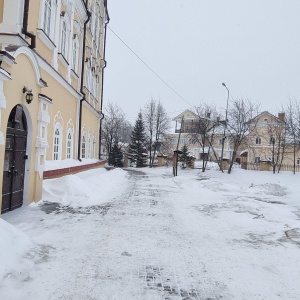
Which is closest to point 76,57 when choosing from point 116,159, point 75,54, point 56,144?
point 75,54

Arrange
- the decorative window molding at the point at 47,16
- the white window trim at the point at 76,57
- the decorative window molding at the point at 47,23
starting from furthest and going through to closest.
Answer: the white window trim at the point at 76,57 < the decorative window molding at the point at 47,16 < the decorative window molding at the point at 47,23

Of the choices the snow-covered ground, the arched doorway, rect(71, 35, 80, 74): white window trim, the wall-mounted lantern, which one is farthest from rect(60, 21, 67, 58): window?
the snow-covered ground

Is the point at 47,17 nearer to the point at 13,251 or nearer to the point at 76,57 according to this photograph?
the point at 76,57

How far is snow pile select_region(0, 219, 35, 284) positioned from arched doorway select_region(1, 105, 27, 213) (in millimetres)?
2305

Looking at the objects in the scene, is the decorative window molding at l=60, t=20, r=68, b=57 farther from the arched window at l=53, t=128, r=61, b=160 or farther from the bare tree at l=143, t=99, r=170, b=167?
the bare tree at l=143, t=99, r=170, b=167

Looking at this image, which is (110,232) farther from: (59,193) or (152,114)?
(152,114)

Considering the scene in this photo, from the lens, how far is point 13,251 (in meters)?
4.03

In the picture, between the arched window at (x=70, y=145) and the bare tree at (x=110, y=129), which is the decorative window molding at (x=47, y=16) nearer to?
the arched window at (x=70, y=145)

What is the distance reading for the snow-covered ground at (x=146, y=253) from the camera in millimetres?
3402

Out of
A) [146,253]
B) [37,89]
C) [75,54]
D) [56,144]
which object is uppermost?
[75,54]

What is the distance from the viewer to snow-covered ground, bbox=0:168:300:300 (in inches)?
134

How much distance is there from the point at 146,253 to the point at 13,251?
184cm

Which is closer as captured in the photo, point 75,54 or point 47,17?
point 47,17

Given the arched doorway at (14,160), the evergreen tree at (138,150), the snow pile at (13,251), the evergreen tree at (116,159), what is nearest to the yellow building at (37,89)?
the arched doorway at (14,160)
